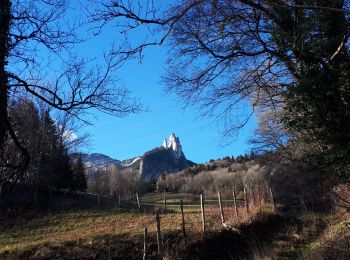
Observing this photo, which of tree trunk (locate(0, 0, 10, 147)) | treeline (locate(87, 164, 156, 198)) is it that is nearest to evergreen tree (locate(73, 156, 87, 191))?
treeline (locate(87, 164, 156, 198))

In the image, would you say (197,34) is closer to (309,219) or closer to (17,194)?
(309,219)

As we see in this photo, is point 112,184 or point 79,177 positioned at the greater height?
point 112,184

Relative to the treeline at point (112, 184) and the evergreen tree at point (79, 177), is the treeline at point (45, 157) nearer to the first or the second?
the evergreen tree at point (79, 177)

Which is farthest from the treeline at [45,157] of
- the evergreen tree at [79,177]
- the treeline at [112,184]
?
the treeline at [112,184]

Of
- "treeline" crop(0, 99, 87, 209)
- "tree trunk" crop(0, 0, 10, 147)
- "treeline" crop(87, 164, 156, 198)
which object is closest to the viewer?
"tree trunk" crop(0, 0, 10, 147)

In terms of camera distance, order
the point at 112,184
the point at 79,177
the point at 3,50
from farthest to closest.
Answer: the point at 112,184
the point at 79,177
the point at 3,50

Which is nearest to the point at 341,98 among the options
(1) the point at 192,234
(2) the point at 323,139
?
(2) the point at 323,139

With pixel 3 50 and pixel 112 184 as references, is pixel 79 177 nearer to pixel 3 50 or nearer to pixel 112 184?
pixel 112 184

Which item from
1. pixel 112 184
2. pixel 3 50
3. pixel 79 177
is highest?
pixel 112 184

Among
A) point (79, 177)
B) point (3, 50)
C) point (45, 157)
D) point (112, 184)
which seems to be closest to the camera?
point (3, 50)

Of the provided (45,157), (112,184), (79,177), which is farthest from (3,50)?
(112,184)

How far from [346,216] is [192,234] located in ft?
20.7

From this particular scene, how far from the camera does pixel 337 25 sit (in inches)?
470

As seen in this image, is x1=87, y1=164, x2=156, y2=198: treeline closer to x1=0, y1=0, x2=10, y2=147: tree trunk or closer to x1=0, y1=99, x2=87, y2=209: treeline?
x1=0, y1=99, x2=87, y2=209: treeline
